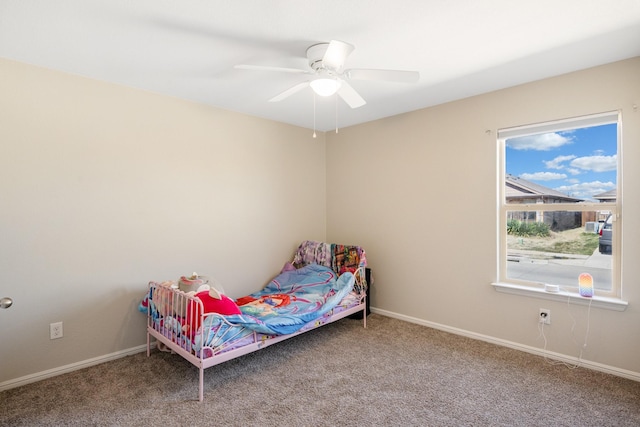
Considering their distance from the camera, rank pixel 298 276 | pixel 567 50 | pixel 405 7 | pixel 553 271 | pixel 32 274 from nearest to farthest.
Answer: pixel 405 7 < pixel 567 50 < pixel 32 274 < pixel 553 271 < pixel 298 276

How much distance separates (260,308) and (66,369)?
5.02 feet

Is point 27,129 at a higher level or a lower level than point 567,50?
lower

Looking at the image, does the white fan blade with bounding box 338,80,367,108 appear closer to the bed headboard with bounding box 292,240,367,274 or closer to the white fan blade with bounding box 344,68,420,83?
the white fan blade with bounding box 344,68,420,83

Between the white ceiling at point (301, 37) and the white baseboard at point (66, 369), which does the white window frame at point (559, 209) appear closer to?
the white ceiling at point (301, 37)

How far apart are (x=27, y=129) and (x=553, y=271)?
4347 mm

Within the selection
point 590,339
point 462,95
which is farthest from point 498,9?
point 590,339

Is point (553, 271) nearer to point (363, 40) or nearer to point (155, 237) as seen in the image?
Result: point (363, 40)

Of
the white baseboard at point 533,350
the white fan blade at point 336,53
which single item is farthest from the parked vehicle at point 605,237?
the white fan blade at point 336,53

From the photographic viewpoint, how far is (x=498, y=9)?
5.96 ft

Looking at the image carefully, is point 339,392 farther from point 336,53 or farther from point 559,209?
point 559,209

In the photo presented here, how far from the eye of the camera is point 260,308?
2.98 metres

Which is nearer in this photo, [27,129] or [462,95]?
[27,129]

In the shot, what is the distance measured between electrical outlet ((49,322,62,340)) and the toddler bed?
569mm

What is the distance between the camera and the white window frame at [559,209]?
251cm
